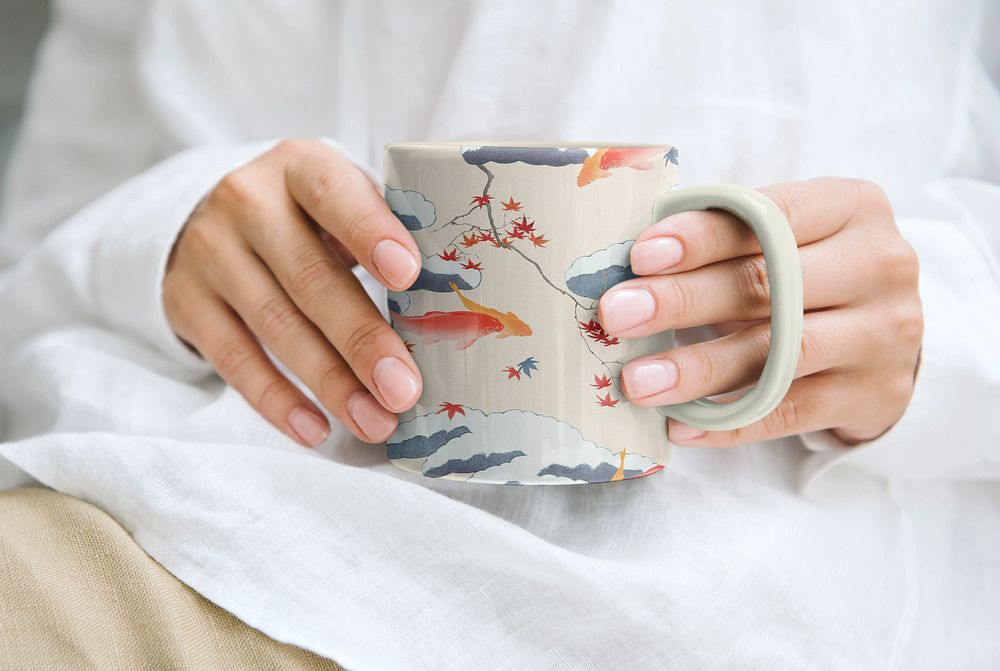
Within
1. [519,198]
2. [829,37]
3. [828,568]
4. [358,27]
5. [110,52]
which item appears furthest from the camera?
[110,52]

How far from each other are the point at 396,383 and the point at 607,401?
0.13m

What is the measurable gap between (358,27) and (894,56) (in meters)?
0.49

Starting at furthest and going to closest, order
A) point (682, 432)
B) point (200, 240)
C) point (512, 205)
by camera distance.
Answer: point (200, 240) → point (682, 432) → point (512, 205)

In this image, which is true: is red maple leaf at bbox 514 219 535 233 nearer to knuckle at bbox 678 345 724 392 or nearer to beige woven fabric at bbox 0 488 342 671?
knuckle at bbox 678 345 724 392

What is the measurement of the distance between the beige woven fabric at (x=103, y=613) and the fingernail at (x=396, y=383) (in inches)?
6.0

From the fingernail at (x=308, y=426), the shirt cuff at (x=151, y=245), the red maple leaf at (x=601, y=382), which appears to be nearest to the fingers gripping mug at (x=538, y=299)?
the red maple leaf at (x=601, y=382)

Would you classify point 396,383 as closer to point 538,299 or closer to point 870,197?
point 538,299

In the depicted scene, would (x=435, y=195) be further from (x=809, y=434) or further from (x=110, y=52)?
(x=110, y=52)

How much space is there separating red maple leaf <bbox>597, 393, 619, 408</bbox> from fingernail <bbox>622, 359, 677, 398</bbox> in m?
0.01

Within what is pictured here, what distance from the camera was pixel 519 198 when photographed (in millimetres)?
477

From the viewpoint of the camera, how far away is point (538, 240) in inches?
19.0

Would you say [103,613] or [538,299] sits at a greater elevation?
[538,299]

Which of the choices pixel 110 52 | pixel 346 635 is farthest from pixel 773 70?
pixel 110 52

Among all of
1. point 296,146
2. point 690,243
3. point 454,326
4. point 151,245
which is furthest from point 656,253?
point 151,245
